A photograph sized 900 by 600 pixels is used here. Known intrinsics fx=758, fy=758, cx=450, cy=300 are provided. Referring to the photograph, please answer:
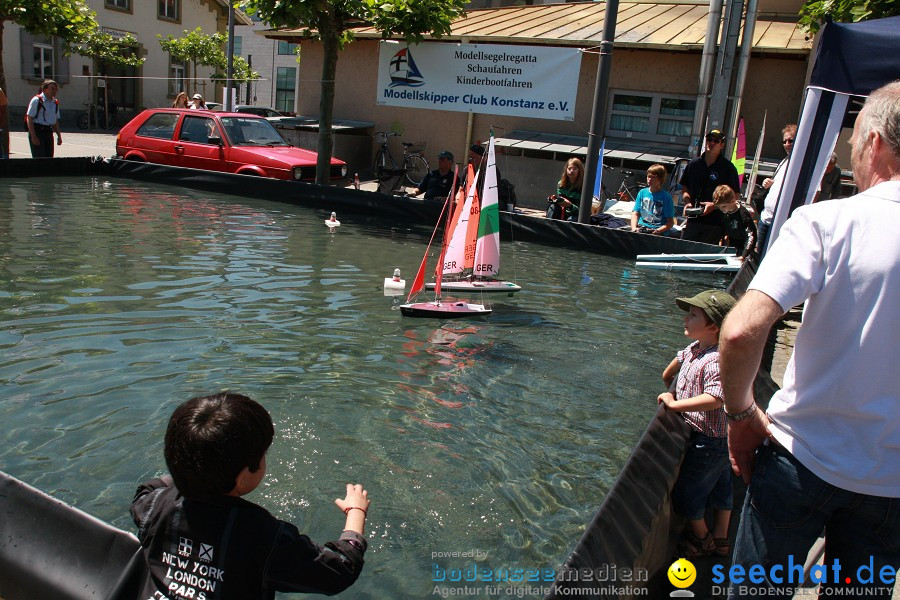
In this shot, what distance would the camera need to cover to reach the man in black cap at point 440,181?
13.3 m

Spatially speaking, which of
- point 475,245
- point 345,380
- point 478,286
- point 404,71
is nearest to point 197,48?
point 404,71

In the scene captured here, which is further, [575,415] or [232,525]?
[575,415]

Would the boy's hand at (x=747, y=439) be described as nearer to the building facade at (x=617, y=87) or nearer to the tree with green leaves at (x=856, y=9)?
the tree with green leaves at (x=856, y=9)

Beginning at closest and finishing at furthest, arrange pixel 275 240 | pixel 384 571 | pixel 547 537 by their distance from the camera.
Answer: pixel 384 571 → pixel 547 537 → pixel 275 240

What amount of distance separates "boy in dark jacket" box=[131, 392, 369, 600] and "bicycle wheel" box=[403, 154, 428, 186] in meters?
19.2

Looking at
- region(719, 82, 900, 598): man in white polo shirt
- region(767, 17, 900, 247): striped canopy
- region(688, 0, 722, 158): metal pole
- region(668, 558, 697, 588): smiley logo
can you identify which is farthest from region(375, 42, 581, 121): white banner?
region(719, 82, 900, 598): man in white polo shirt

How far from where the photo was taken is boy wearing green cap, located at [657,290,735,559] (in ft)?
11.8

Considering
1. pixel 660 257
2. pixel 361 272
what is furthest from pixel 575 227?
pixel 361 272

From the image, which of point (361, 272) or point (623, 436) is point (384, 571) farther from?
point (361, 272)

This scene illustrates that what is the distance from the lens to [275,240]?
443 inches

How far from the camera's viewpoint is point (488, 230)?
8.83 m

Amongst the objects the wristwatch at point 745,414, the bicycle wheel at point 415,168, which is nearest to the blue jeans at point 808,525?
the wristwatch at point 745,414

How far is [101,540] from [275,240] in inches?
344

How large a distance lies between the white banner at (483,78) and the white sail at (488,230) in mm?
7600
